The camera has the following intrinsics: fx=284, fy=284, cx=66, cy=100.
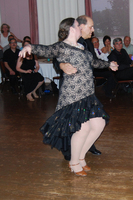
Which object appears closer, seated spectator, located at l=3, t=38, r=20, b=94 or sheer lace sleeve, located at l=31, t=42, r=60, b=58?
sheer lace sleeve, located at l=31, t=42, r=60, b=58

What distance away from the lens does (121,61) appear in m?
5.79

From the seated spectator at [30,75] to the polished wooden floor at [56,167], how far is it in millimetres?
1692

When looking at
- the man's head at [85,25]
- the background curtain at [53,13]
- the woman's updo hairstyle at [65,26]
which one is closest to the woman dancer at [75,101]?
the woman's updo hairstyle at [65,26]

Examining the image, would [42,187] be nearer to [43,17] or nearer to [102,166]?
[102,166]

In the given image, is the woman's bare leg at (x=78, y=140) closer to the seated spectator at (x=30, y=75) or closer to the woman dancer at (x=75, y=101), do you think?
the woman dancer at (x=75, y=101)

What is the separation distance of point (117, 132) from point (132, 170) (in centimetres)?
112

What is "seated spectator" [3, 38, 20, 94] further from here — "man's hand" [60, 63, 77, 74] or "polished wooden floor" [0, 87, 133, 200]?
"man's hand" [60, 63, 77, 74]

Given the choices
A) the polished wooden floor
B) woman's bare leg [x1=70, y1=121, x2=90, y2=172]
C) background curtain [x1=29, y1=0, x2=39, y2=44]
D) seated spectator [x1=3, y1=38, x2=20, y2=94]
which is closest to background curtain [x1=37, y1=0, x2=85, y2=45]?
background curtain [x1=29, y1=0, x2=39, y2=44]

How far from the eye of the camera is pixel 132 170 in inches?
100

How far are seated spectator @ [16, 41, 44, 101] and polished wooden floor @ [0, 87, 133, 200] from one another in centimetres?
169

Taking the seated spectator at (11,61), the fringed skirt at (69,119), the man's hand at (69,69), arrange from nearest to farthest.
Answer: the man's hand at (69,69)
the fringed skirt at (69,119)
the seated spectator at (11,61)

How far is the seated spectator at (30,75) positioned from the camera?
6047mm

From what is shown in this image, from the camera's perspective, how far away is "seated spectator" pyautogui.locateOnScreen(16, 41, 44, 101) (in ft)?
19.8

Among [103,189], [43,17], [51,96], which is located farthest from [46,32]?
[103,189]
